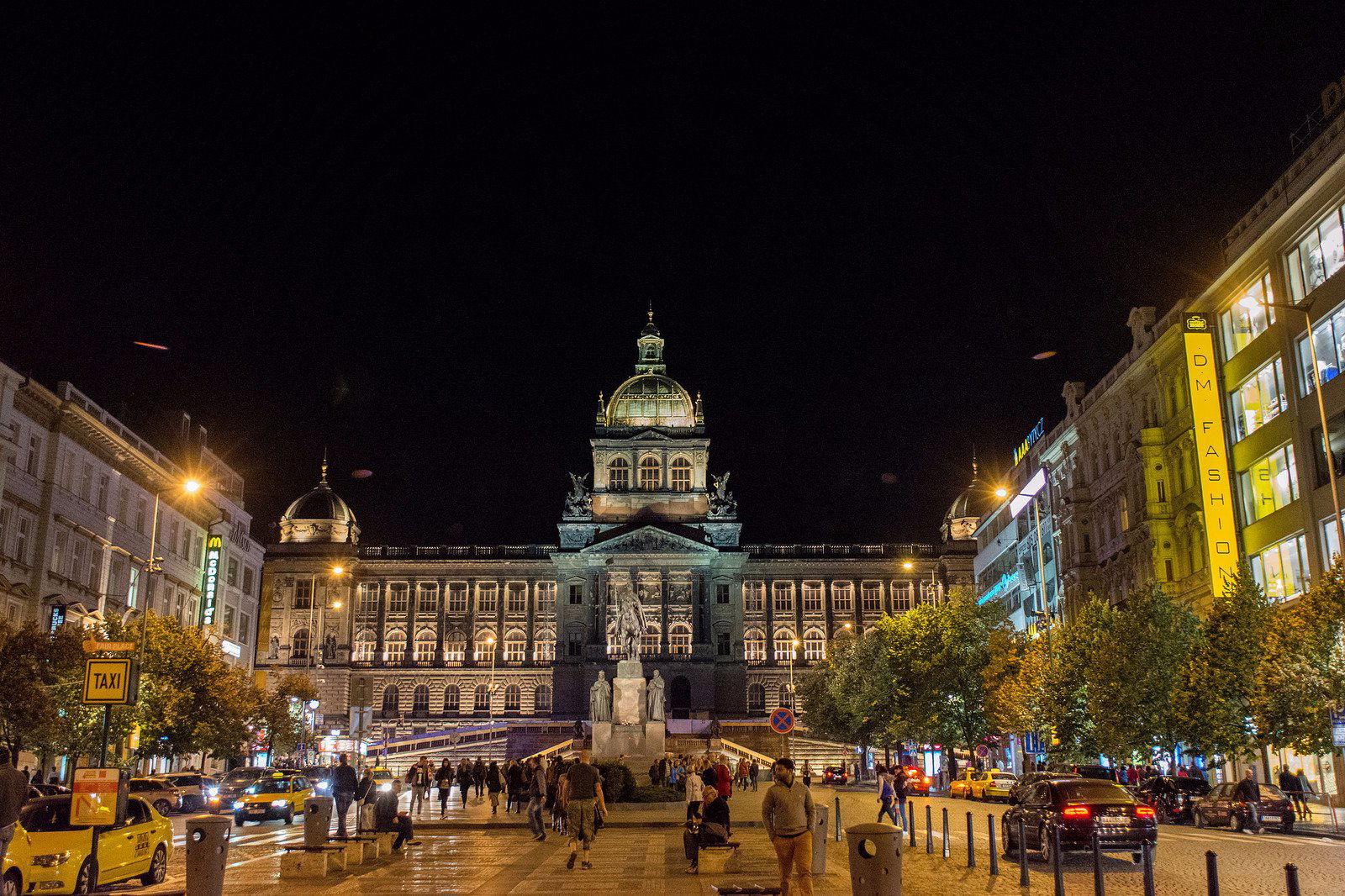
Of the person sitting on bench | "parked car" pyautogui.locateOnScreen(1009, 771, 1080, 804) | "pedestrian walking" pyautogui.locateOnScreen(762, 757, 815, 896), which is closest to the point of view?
"pedestrian walking" pyautogui.locateOnScreen(762, 757, 815, 896)

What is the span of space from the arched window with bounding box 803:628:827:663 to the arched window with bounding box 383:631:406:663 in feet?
120

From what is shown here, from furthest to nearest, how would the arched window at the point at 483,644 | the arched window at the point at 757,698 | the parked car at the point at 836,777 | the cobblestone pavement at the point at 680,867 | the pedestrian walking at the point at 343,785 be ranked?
the arched window at the point at 483,644
the arched window at the point at 757,698
the parked car at the point at 836,777
the pedestrian walking at the point at 343,785
the cobblestone pavement at the point at 680,867

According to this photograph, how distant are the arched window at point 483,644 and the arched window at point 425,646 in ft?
13.4

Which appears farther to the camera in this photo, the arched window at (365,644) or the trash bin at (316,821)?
the arched window at (365,644)

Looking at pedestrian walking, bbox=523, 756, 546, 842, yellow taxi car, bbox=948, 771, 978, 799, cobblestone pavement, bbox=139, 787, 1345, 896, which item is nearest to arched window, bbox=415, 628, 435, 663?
yellow taxi car, bbox=948, 771, 978, 799

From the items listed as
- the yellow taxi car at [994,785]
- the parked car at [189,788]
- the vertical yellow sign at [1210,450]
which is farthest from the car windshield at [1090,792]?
the parked car at [189,788]

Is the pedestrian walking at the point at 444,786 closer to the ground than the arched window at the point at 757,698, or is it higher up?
closer to the ground

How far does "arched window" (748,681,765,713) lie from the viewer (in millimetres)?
114062

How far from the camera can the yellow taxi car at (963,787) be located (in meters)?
56.9

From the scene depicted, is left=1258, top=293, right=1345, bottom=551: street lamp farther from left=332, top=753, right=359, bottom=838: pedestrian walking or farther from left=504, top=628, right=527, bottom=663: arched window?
left=504, top=628, right=527, bottom=663: arched window

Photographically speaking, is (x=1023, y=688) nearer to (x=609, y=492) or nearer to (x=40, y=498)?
(x=40, y=498)

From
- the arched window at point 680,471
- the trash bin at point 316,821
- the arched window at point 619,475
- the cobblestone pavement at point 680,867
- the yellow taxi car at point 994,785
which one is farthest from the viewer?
the arched window at point 680,471

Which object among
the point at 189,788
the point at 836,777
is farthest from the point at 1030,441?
the point at 189,788

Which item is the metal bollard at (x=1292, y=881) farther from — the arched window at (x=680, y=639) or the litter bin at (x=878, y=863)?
the arched window at (x=680, y=639)
